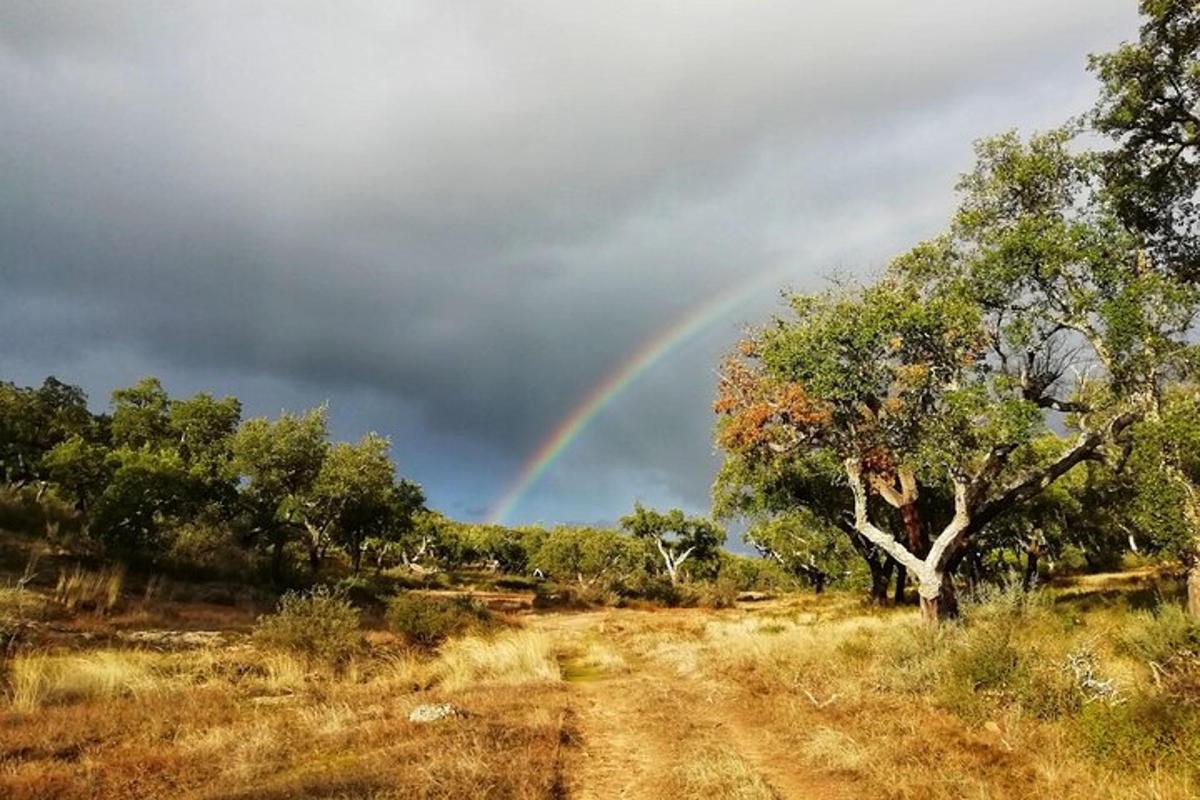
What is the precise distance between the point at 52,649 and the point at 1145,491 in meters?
27.1

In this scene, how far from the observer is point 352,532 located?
4947 cm

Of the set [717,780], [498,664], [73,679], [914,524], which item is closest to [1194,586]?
[914,524]

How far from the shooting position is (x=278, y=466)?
144 ft

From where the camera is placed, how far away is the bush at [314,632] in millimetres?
18812

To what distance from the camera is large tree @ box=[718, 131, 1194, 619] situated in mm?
19203

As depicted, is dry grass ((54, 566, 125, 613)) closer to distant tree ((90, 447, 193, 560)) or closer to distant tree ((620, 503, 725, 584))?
distant tree ((90, 447, 193, 560))

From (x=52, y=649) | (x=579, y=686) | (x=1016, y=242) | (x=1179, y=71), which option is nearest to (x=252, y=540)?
(x=52, y=649)

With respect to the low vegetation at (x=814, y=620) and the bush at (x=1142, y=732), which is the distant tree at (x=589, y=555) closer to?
the low vegetation at (x=814, y=620)

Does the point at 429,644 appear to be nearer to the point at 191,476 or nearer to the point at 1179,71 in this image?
the point at 191,476

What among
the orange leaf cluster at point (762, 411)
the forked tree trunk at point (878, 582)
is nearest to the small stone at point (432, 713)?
the orange leaf cluster at point (762, 411)

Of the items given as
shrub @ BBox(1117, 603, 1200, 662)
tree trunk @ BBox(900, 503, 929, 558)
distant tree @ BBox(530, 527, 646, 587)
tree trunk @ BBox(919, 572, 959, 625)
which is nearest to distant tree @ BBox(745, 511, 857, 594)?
distant tree @ BBox(530, 527, 646, 587)

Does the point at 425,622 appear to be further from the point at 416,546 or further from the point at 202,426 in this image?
the point at 416,546

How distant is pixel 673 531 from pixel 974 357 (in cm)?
6221

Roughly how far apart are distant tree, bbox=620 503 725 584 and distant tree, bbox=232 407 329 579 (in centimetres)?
4384
